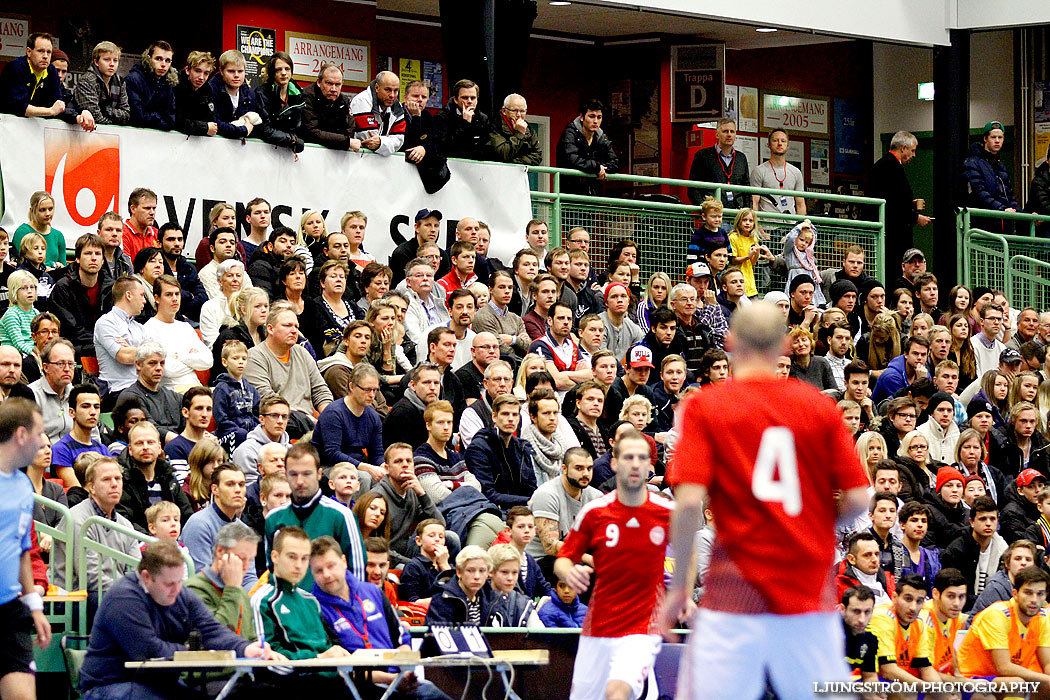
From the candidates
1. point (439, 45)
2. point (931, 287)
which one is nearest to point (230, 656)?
point (931, 287)

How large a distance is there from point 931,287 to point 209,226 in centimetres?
817

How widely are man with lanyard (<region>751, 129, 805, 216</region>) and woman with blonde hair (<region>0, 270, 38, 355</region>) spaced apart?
33.0 feet

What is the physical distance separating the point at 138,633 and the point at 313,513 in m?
1.55

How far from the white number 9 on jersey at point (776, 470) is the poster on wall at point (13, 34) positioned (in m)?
Answer: 14.3

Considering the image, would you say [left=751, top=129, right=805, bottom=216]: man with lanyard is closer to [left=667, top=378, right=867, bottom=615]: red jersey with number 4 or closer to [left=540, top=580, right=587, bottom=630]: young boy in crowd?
[left=540, top=580, right=587, bottom=630]: young boy in crowd

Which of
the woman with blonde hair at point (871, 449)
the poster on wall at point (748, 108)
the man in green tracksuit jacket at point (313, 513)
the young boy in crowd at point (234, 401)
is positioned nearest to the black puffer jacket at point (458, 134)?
the young boy in crowd at point (234, 401)

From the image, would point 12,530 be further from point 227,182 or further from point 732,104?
point 732,104

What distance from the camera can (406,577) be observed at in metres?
10.8

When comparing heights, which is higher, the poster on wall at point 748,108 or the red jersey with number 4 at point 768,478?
the poster on wall at point 748,108

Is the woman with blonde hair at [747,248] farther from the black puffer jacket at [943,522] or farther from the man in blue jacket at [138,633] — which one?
the man in blue jacket at [138,633]

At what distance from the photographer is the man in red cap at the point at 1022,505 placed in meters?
13.9

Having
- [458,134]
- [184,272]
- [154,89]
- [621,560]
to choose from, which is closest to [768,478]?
[621,560]

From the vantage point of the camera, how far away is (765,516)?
227 inches

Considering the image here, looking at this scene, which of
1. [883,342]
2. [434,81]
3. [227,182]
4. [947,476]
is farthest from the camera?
[434,81]
